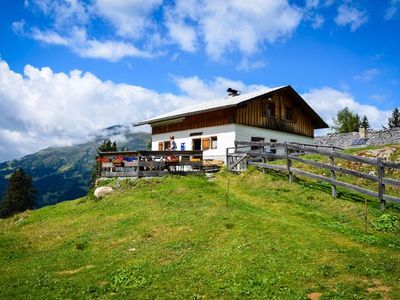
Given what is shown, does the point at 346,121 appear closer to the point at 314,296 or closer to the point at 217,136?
the point at 217,136

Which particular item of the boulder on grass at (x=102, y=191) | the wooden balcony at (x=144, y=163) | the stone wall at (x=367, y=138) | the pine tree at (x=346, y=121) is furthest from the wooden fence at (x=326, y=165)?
the pine tree at (x=346, y=121)

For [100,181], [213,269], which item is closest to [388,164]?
[213,269]

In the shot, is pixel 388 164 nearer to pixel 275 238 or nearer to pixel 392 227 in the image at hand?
pixel 392 227

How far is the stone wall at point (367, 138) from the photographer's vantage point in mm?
37281

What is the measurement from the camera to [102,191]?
20781mm

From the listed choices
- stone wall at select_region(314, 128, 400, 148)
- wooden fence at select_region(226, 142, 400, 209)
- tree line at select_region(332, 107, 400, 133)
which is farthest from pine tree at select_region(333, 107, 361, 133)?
wooden fence at select_region(226, 142, 400, 209)

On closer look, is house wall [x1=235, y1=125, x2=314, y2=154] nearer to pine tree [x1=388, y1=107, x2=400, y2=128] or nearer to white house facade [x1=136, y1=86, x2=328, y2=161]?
white house facade [x1=136, y1=86, x2=328, y2=161]

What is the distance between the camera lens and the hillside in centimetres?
791

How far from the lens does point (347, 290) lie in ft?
24.1

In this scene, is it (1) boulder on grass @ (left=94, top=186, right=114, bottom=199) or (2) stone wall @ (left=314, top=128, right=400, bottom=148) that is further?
(2) stone wall @ (left=314, top=128, right=400, bottom=148)

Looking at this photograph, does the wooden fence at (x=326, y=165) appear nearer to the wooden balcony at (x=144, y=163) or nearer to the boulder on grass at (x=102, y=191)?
the wooden balcony at (x=144, y=163)

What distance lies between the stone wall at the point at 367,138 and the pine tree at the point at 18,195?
57181mm

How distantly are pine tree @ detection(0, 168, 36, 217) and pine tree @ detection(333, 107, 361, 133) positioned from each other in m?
66.6

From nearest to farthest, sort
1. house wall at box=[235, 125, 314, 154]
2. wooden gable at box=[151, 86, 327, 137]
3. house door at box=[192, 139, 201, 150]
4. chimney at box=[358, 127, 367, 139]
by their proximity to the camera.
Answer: house wall at box=[235, 125, 314, 154], wooden gable at box=[151, 86, 327, 137], house door at box=[192, 139, 201, 150], chimney at box=[358, 127, 367, 139]
